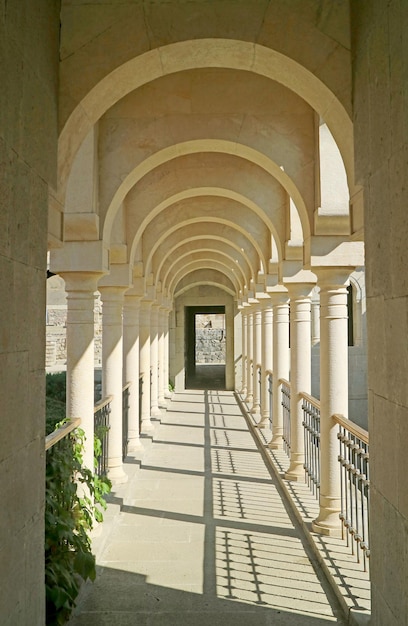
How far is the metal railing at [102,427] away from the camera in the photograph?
620 cm

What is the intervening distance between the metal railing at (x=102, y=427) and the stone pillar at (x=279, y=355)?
10.5ft

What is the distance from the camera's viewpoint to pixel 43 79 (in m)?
2.89

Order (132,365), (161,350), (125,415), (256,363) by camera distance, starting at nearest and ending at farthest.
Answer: (125,415)
(132,365)
(256,363)
(161,350)

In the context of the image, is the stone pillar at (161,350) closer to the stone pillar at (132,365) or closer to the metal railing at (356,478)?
the stone pillar at (132,365)

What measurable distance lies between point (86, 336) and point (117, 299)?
1961 mm

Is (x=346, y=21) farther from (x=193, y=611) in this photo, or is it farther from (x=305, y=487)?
(x=305, y=487)

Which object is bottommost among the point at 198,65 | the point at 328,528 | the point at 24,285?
the point at 328,528

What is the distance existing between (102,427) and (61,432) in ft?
A: 5.95

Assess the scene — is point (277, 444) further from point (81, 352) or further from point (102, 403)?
point (81, 352)

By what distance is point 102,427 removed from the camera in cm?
618

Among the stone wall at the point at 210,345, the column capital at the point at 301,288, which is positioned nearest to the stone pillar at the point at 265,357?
the column capital at the point at 301,288

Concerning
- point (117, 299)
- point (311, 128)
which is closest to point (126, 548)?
point (117, 299)

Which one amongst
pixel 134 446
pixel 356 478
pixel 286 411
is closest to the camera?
pixel 356 478

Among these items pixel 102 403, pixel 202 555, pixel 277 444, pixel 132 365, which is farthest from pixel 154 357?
pixel 202 555
